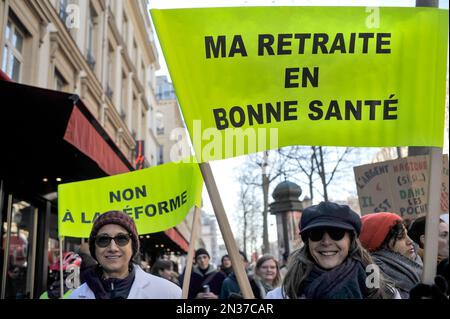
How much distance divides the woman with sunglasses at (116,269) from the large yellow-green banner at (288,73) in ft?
2.17

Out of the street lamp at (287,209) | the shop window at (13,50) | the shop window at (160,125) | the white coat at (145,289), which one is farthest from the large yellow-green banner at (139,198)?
the shop window at (160,125)

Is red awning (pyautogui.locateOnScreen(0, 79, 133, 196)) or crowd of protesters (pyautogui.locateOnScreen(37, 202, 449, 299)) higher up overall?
red awning (pyautogui.locateOnScreen(0, 79, 133, 196))

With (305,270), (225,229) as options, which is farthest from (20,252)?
(305,270)

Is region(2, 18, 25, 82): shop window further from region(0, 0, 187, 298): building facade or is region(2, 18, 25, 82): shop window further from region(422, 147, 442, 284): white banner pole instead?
region(422, 147, 442, 284): white banner pole

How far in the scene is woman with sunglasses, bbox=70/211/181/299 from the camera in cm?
226

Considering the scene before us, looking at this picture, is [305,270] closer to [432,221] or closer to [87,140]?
[432,221]

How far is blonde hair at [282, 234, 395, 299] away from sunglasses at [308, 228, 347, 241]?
69mm

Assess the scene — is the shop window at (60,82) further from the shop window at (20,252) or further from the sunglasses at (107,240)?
the sunglasses at (107,240)

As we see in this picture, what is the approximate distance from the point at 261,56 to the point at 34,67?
715 cm

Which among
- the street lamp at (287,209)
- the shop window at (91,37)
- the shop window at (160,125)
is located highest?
the shop window at (160,125)

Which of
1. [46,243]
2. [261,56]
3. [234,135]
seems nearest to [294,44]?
[261,56]

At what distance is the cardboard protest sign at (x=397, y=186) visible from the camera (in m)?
4.96

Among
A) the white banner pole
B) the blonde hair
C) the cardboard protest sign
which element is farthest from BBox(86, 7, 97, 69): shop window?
the white banner pole
